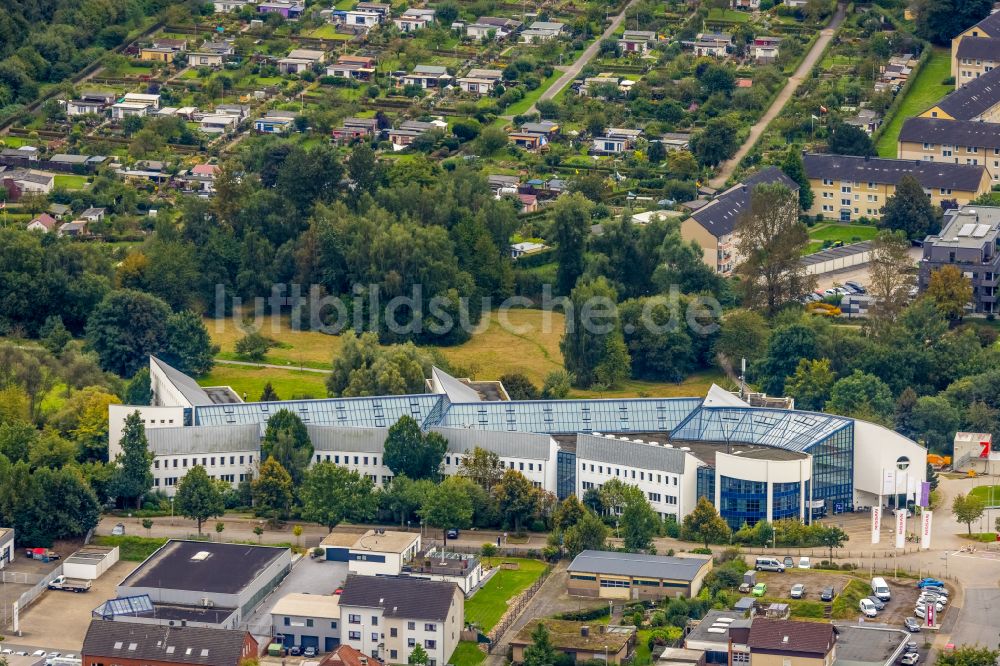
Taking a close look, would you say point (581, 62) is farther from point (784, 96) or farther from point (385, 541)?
point (385, 541)

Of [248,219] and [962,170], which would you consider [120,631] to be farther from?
[962,170]

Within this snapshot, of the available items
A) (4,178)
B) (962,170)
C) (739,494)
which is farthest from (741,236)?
(4,178)

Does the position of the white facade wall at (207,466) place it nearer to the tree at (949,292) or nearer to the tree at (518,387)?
the tree at (518,387)

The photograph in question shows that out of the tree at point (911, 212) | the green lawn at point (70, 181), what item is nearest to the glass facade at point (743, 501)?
the tree at point (911, 212)

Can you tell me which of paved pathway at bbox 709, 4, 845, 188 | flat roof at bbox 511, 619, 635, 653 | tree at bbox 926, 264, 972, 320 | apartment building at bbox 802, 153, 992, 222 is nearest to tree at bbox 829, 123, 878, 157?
apartment building at bbox 802, 153, 992, 222

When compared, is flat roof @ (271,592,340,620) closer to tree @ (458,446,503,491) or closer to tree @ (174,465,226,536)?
tree @ (174,465,226,536)
